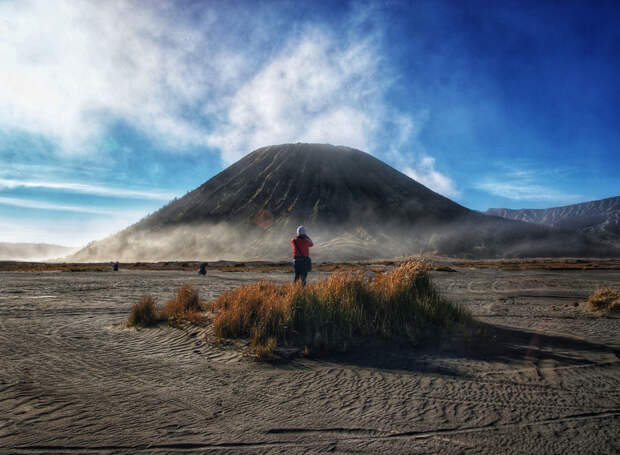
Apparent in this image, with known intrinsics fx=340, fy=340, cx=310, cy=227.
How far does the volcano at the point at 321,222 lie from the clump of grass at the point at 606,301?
170 ft

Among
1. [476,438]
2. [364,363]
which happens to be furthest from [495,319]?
[476,438]

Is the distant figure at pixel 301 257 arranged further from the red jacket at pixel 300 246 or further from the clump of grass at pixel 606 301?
the clump of grass at pixel 606 301

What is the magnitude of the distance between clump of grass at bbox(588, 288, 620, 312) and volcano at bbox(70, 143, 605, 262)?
2045 inches

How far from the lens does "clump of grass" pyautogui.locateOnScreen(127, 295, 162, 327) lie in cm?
731

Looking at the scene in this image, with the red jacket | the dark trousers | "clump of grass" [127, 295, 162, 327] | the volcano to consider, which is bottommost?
"clump of grass" [127, 295, 162, 327]

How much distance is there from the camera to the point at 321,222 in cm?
8181

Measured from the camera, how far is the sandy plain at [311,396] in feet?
9.22

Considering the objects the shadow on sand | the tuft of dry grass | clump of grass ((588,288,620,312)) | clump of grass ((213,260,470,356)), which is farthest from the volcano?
the shadow on sand

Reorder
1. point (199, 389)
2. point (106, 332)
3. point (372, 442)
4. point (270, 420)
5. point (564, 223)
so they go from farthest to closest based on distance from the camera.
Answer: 1. point (564, 223)
2. point (106, 332)
3. point (199, 389)
4. point (270, 420)
5. point (372, 442)

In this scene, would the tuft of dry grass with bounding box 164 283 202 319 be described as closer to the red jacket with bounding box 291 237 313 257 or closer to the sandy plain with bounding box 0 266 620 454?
the sandy plain with bounding box 0 266 620 454

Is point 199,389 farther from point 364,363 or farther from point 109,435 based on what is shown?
point 364,363

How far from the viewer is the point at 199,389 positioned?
155 inches

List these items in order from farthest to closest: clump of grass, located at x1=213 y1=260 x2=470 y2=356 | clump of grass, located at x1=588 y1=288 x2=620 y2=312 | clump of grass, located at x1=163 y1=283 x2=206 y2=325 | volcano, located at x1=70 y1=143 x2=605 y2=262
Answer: volcano, located at x1=70 y1=143 x2=605 y2=262, clump of grass, located at x1=588 y1=288 x2=620 y2=312, clump of grass, located at x1=163 y1=283 x2=206 y2=325, clump of grass, located at x1=213 y1=260 x2=470 y2=356

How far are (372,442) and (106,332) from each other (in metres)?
6.13
